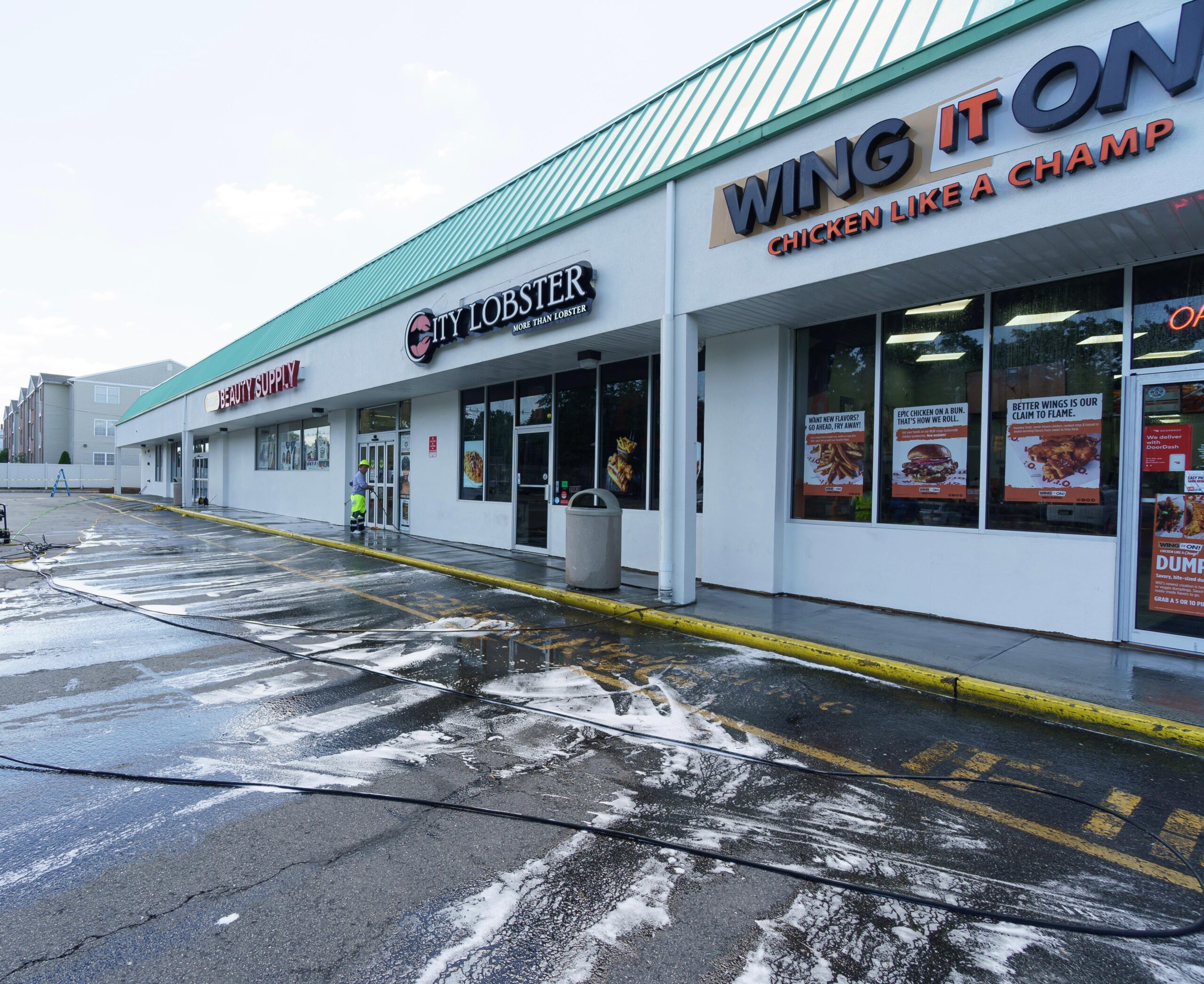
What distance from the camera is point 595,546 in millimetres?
9945

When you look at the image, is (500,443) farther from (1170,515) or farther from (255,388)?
(255,388)

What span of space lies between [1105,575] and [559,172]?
1036 cm

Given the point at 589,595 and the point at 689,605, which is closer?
the point at 689,605

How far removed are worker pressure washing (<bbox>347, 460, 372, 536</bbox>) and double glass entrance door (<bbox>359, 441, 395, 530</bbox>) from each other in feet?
2.87

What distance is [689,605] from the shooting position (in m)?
8.95

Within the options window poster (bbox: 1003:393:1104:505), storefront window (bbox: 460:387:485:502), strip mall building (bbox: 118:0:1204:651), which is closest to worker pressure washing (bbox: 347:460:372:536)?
storefront window (bbox: 460:387:485:502)

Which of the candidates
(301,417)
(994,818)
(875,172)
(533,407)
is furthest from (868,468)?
(301,417)

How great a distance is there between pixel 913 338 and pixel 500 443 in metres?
9.23

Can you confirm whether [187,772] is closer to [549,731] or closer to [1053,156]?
[549,731]

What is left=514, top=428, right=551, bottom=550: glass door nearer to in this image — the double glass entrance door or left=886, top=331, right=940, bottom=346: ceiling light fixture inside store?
the double glass entrance door

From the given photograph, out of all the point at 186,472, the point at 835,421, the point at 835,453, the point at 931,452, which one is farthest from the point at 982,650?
the point at 186,472

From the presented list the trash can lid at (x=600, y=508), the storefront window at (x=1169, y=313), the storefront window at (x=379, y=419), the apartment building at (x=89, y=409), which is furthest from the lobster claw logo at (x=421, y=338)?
the apartment building at (x=89, y=409)

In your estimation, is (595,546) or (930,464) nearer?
(930,464)

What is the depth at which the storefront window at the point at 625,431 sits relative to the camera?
11945 mm
